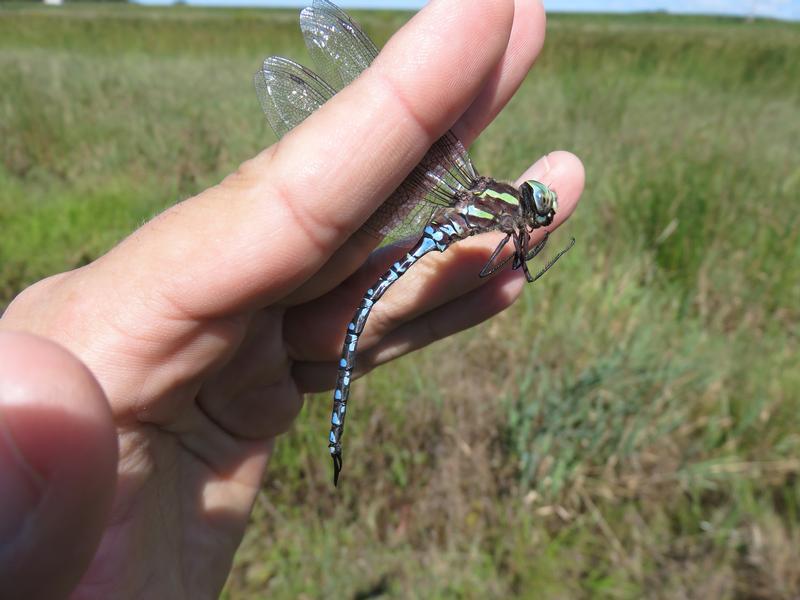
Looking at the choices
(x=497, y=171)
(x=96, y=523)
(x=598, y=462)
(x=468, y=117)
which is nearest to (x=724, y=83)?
(x=497, y=171)

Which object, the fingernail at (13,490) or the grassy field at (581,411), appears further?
the grassy field at (581,411)

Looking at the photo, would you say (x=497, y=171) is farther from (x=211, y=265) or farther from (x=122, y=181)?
(x=211, y=265)

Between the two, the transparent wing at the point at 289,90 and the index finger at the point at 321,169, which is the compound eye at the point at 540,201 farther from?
the transparent wing at the point at 289,90

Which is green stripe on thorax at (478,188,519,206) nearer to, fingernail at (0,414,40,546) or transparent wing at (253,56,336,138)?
transparent wing at (253,56,336,138)

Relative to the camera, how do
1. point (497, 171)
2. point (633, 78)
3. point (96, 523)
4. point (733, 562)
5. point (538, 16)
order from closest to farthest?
point (96, 523)
point (538, 16)
point (733, 562)
point (497, 171)
point (633, 78)

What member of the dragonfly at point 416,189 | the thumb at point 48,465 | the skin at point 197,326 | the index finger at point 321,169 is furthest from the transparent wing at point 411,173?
the thumb at point 48,465

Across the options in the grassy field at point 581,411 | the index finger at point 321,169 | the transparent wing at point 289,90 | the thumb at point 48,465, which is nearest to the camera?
the thumb at point 48,465
